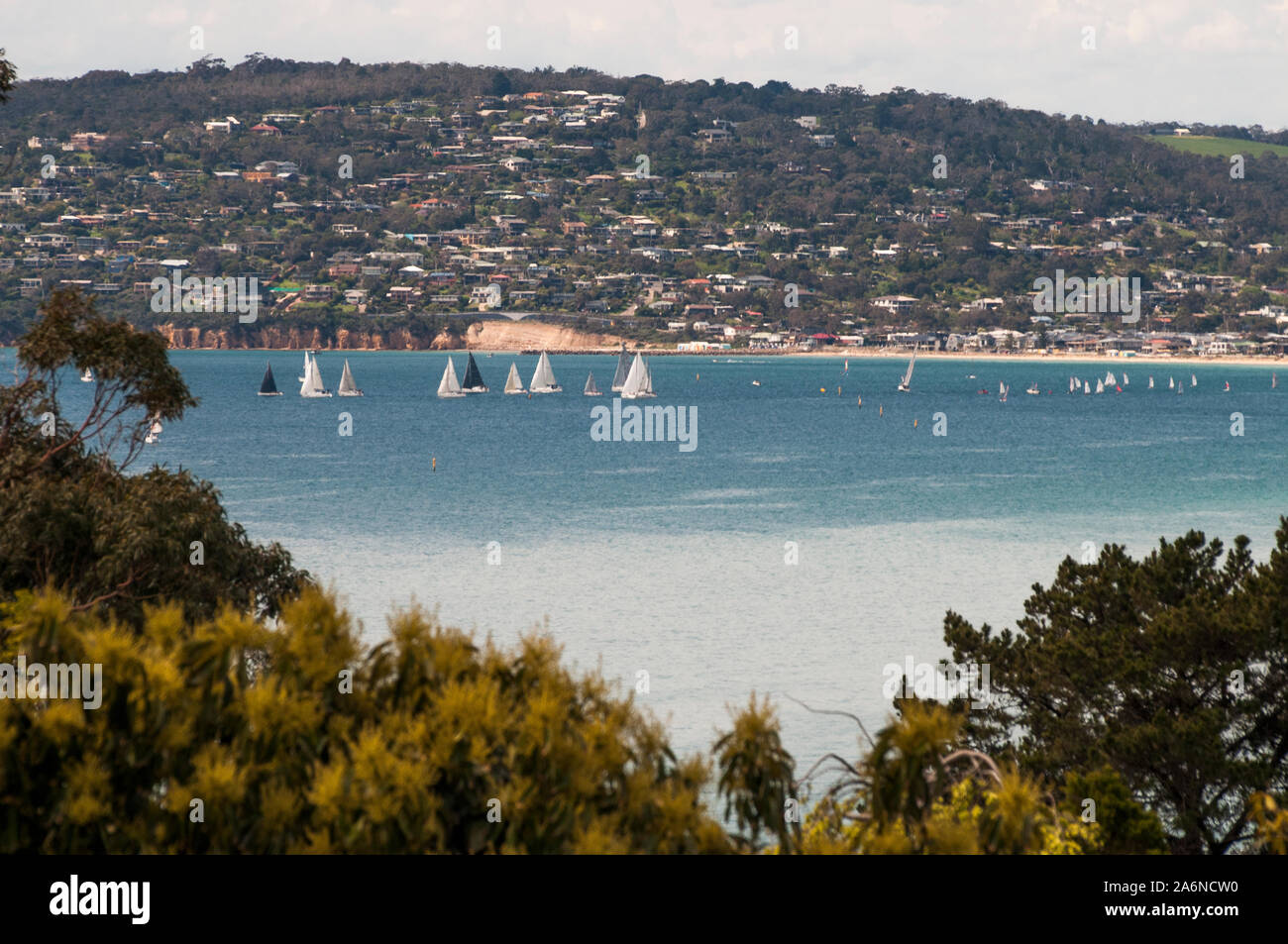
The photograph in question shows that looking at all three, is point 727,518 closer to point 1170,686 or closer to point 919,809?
point 1170,686

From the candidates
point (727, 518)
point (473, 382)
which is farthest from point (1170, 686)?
point (473, 382)

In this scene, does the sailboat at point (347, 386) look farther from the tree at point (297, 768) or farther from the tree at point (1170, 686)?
the tree at point (297, 768)

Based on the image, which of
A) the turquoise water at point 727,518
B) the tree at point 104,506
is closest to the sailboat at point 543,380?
the turquoise water at point 727,518

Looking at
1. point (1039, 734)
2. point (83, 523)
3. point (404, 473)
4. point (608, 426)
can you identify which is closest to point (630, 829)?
point (1039, 734)
